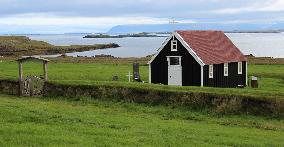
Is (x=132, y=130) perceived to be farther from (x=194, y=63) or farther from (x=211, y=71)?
(x=211, y=71)

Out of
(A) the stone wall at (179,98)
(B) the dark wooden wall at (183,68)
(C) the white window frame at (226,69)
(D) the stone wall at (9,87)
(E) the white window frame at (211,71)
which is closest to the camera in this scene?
(A) the stone wall at (179,98)

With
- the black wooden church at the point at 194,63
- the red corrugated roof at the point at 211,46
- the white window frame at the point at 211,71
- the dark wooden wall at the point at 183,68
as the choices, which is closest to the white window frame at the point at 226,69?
the black wooden church at the point at 194,63

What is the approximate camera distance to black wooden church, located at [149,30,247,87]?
3866 centimetres

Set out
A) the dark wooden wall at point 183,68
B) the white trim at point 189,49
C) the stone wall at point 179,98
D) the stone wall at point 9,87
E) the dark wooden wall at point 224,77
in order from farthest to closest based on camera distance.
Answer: the dark wooden wall at point 224,77 < the dark wooden wall at point 183,68 < the white trim at point 189,49 < the stone wall at point 9,87 < the stone wall at point 179,98

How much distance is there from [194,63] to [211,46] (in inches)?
147

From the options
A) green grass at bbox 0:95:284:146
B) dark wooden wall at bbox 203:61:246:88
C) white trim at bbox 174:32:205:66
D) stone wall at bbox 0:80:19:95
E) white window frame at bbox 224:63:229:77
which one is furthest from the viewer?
white window frame at bbox 224:63:229:77

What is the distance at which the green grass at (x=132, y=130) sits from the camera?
16219 millimetres

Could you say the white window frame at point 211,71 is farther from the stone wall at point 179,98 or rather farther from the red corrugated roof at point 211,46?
the stone wall at point 179,98

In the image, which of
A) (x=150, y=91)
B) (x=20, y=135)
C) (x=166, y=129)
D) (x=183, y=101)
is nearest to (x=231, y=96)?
(x=183, y=101)

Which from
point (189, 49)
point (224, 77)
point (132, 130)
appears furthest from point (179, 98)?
point (224, 77)

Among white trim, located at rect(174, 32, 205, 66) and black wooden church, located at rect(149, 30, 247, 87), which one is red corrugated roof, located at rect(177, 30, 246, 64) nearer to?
black wooden church, located at rect(149, 30, 247, 87)

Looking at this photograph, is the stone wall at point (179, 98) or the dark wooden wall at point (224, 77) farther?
the dark wooden wall at point (224, 77)

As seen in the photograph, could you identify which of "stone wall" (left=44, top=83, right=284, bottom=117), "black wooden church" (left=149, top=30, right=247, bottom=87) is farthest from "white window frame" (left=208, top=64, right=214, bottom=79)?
"stone wall" (left=44, top=83, right=284, bottom=117)

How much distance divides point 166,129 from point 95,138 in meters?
4.97
